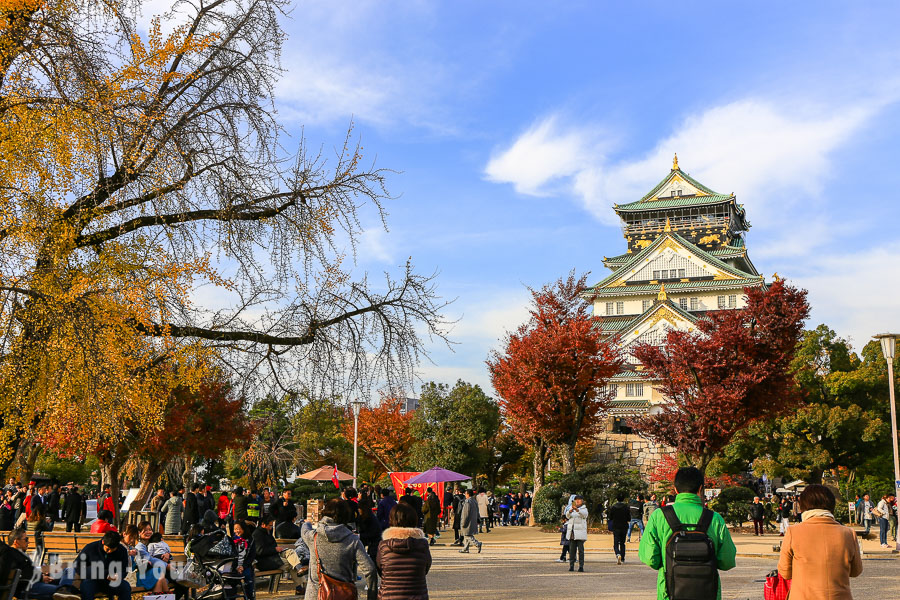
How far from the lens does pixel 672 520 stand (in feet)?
16.6

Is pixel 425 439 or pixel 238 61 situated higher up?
pixel 238 61

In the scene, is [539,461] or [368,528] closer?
[368,528]

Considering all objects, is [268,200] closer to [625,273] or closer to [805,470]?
[805,470]

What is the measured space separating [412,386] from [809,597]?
471 centimetres

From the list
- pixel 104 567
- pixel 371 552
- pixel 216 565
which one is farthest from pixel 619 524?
pixel 104 567

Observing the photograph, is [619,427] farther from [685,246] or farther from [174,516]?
[174,516]

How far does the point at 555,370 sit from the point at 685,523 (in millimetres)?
23173

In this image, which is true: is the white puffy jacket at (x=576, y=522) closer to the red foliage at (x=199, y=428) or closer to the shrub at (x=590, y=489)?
the shrub at (x=590, y=489)

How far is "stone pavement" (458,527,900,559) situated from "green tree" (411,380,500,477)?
39.0 ft

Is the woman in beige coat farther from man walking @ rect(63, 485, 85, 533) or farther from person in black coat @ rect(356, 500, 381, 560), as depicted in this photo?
man walking @ rect(63, 485, 85, 533)

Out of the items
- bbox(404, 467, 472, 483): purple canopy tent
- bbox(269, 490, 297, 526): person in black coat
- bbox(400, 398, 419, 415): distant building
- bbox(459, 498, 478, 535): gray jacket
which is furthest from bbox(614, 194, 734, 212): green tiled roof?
bbox(269, 490, 297, 526): person in black coat

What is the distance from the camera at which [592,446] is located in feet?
143

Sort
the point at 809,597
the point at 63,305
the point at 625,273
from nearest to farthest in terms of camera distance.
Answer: the point at 809,597 → the point at 63,305 → the point at 625,273

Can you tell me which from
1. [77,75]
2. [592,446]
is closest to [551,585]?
Result: [77,75]
